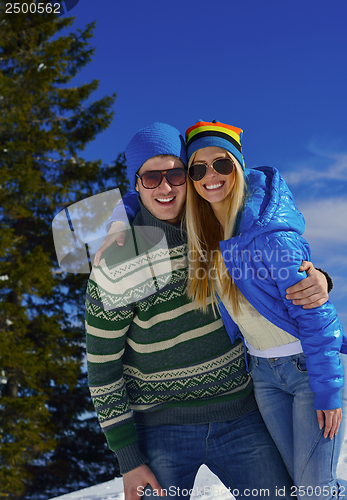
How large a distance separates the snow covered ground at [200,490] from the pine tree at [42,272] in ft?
17.8

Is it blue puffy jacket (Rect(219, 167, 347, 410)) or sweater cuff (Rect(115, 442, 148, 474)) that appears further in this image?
sweater cuff (Rect(115, 442, 148, 474))

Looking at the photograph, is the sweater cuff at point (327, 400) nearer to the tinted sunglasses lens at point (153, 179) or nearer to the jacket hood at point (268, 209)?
the jacket hood at point (268, 209)

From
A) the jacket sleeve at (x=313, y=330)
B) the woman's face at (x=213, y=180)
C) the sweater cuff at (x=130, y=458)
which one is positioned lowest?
the sweater cuff at (x=130, y=458)

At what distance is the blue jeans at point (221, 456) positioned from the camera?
6.98 feet

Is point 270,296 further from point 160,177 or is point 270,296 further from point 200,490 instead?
point 200,490

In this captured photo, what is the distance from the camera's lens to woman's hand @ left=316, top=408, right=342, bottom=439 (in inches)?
74.4

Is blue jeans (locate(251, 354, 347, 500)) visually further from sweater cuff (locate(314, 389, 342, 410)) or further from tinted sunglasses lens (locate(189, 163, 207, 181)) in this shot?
tinted sunglasses lens (locate(189, 163, 207, 181))

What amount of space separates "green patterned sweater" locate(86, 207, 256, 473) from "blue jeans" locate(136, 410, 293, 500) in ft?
0.20

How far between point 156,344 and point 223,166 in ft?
3.55

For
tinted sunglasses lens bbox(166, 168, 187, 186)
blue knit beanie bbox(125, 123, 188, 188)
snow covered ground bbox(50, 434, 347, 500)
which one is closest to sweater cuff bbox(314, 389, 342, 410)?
tinted sunglasses lens bbox(166, 168, 187, 186)

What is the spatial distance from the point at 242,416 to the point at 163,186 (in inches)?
55.3

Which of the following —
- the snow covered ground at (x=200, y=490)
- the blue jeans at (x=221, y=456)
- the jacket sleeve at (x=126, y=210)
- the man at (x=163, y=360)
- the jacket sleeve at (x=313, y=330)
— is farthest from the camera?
the snow covered ground at (x=200, y=490)

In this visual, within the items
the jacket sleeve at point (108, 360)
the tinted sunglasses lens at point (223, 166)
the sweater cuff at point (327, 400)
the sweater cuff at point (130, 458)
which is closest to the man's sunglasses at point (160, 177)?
the tinted sunglasses lens at point (223, 166)

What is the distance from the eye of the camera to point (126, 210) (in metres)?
2.60
